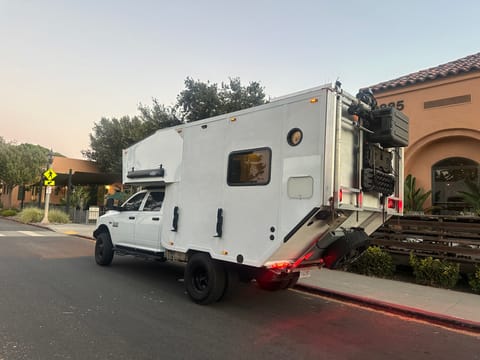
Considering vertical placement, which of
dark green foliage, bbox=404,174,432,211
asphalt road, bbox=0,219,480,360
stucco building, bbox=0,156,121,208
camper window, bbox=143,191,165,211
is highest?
stucco building, bbox=0,156,121,208

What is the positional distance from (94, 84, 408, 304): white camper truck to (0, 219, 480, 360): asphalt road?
564 millimetres

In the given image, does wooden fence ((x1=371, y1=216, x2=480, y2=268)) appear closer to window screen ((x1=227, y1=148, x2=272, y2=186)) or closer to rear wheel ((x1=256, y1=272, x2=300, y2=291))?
rear wheel ((x1=256, y1=272, x2=300, y2=291))

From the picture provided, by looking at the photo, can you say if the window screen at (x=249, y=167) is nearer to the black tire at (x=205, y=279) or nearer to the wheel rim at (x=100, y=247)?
the black tire at (x=205, y=279)

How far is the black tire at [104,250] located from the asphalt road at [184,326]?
128cm

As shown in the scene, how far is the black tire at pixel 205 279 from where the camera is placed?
5.75m

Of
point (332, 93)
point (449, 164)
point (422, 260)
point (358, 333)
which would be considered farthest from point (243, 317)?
point (449, 164)

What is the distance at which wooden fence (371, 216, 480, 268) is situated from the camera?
762 cm

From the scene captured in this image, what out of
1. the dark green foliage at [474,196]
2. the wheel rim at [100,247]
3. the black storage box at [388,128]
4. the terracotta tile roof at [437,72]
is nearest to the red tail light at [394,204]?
the black storage box at [388,128]

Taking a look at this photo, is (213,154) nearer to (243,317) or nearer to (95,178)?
(243,317)

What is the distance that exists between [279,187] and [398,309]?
321 centimetres

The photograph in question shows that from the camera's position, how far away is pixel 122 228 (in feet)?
27.4

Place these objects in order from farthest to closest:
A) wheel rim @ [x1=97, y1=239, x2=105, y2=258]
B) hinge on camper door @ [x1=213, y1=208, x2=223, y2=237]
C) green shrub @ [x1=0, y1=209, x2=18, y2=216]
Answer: green shrub @ [x1=0, y1=209, x2=18, y2=216], wheel rim @ [x1=97, y1=239, x2=105, y2=258], hinge on camper door @ [x1=213, y1=208, x2=223, y2=237]

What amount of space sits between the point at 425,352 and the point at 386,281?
3.76 metres

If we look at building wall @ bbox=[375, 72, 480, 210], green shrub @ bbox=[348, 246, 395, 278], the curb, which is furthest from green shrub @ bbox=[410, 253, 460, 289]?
building wall @ bbox=[375, 72, 480, 210]
